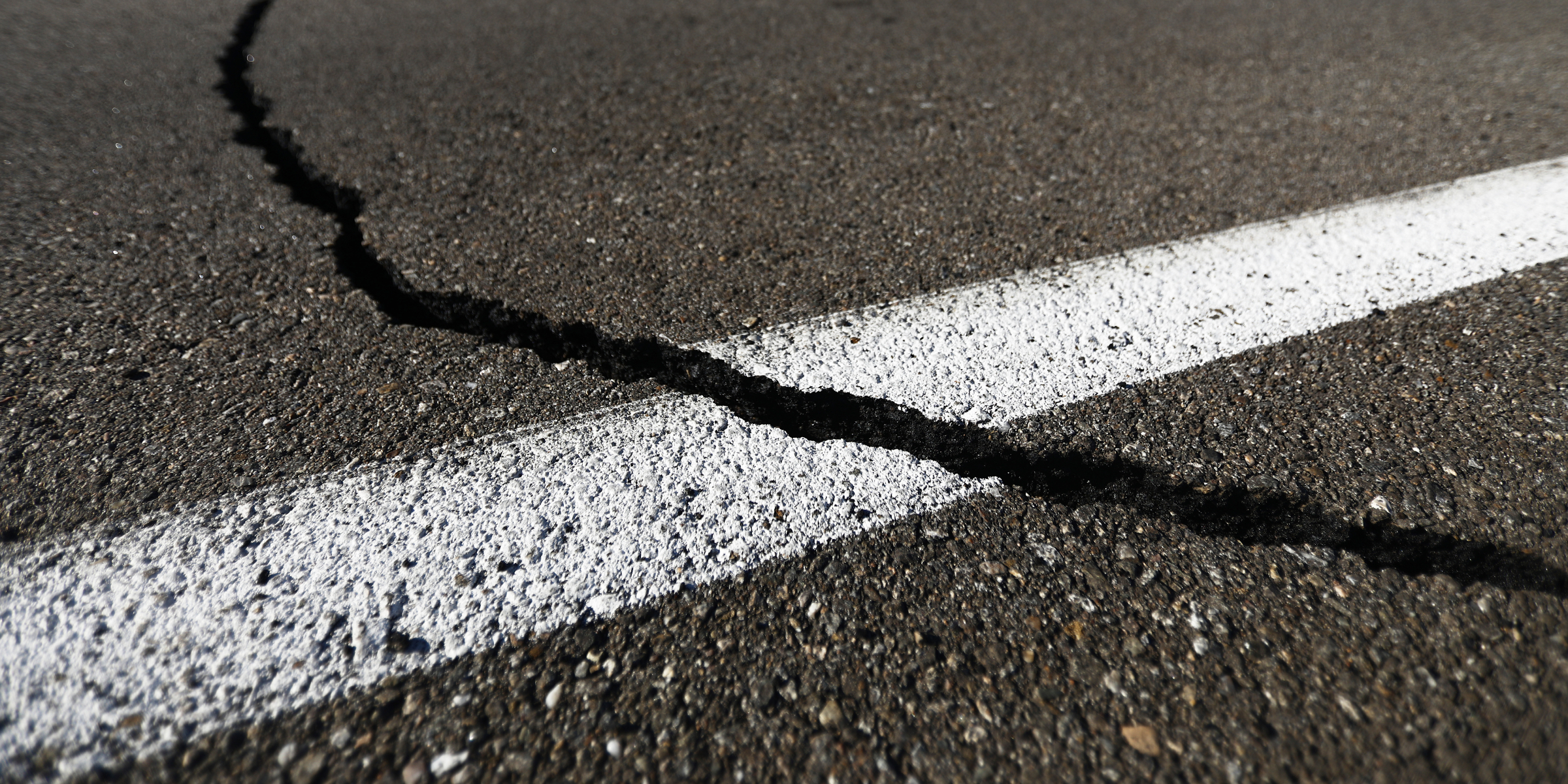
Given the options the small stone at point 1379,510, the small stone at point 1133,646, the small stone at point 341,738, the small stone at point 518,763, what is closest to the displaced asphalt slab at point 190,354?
the small stone at point 341,738

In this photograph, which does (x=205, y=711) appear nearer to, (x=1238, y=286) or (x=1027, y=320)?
(x=1027, y=320)

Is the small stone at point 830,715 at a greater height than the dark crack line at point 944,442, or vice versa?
the small stone at point 830,715

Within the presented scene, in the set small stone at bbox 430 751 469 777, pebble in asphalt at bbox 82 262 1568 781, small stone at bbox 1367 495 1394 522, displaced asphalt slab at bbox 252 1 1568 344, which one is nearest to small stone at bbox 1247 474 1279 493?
pebble in asphalt at bbox 82 262 1568 781

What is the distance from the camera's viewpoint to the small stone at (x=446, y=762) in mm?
1046

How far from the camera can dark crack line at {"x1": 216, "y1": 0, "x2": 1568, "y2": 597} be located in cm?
133

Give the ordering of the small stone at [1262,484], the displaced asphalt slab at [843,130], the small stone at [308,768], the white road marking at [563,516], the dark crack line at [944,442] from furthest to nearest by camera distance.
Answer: the displaced asphalt slab at [843,130] < the small stone at [1262,484] < the dark crack line at [944,442] < the white road marking at [563,516] < the small stone at [308,768]

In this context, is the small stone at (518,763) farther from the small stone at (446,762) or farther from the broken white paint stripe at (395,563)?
the broken white paint stripe at (395,563)

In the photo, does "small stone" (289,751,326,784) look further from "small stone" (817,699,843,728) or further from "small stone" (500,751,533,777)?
"small stone" (817,699,843,728)

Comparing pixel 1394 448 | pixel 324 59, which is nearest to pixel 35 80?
pixel 324 59

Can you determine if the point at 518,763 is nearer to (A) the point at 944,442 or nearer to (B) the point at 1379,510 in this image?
(A) the point at 944,442

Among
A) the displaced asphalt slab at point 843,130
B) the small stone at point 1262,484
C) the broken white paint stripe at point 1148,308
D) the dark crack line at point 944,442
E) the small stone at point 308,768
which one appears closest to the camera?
the small stone at point 308,768

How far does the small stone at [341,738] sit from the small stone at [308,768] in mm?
19

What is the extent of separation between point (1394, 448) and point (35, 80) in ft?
15.1

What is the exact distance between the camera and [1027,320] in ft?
6.27
